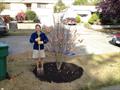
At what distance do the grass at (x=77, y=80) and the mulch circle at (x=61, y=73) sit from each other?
7.9 inches

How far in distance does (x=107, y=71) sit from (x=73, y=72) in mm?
1374

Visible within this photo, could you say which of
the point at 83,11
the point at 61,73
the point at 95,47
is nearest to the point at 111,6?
the point at 95,47

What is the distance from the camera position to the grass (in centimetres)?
857

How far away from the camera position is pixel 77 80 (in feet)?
29.8

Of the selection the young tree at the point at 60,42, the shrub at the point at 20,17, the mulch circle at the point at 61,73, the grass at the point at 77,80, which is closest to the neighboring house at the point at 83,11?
the shrub at the point at 20,17

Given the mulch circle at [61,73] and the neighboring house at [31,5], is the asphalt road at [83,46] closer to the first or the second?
Answer: the mulch circle at [61,73]

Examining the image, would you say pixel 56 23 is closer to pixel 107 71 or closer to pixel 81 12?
pixel 107 71

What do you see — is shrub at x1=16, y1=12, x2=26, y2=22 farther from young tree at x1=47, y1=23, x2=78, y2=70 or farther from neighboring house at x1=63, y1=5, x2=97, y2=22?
young tree at x1=47, y1=23, x2=78, y2=70

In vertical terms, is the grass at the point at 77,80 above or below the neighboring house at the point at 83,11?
below

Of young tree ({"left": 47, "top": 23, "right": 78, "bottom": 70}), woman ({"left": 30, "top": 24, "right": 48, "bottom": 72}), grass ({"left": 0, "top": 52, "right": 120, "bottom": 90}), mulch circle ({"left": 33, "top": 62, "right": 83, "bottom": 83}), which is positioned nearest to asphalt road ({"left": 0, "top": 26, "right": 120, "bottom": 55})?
grass ({"left": 0, "top": 52, "right": 120, "bottom": 90})

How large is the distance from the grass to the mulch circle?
20 cm

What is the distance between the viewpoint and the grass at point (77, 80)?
337 inches

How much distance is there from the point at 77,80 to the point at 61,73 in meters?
0.70

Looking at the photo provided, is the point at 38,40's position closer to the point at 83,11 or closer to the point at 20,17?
the point at 20,17
